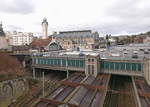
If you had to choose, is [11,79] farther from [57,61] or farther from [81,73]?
[81,73]

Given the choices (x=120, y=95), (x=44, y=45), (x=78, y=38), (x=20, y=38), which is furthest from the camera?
(x=20, y=38)

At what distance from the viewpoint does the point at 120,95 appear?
2527 centimetres

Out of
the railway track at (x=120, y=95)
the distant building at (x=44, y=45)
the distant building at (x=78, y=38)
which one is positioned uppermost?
the distant building at (x=78, y=38)

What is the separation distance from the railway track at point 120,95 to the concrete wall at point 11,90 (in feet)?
53.6

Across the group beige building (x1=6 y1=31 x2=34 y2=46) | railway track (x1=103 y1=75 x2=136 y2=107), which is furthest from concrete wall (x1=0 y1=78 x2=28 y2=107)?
beige building (x1=6 y1=31 x2=34 y2=46)

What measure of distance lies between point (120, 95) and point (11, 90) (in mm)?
20371

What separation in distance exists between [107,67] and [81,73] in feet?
22.2

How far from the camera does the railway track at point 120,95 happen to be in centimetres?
2189

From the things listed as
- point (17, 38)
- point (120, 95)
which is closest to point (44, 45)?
point (120, 95)

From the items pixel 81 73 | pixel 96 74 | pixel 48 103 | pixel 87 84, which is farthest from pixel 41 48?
pixel 48 103

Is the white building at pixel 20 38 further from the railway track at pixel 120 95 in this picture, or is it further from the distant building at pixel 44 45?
the railway track at pixel 120 95

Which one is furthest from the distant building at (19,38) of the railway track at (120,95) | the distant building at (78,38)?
the railway track at (120,95)

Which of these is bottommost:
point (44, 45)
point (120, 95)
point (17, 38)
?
point (120, 95)

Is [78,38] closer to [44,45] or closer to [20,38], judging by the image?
[44,45]
